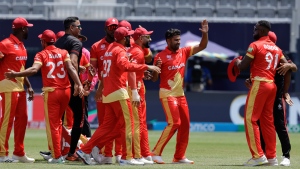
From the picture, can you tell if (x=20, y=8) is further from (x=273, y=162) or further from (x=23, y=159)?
(x=273, y=162)

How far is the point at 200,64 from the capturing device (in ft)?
94.4

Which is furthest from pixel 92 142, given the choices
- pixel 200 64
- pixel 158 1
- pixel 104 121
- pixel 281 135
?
pixel 158 1

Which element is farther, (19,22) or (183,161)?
(183,161)

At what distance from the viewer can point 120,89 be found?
1270 centimetres

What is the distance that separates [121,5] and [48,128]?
56.6 feet

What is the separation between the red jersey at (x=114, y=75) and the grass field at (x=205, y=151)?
1092 millimetres

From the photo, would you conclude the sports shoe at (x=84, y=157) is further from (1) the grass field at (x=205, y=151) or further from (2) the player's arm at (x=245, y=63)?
(2) the player's arm at (x=245, y=63)

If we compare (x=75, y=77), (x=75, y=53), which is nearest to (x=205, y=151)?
(x=75, y=53)

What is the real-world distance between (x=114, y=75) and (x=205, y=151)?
15.3 feet

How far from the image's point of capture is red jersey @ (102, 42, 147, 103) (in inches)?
497

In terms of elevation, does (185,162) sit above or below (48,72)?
below

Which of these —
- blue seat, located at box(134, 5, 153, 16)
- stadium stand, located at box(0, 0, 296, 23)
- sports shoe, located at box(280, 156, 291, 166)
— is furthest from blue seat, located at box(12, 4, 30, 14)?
sports shoe, located at box(280, 156, 291, 166)

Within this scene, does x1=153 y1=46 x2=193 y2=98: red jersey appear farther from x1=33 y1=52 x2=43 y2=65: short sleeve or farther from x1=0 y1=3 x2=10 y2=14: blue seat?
x1=0 y1=3 x2=10 y2=14: blue seat

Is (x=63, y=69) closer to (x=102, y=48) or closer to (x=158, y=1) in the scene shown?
(x=102, y=48)
